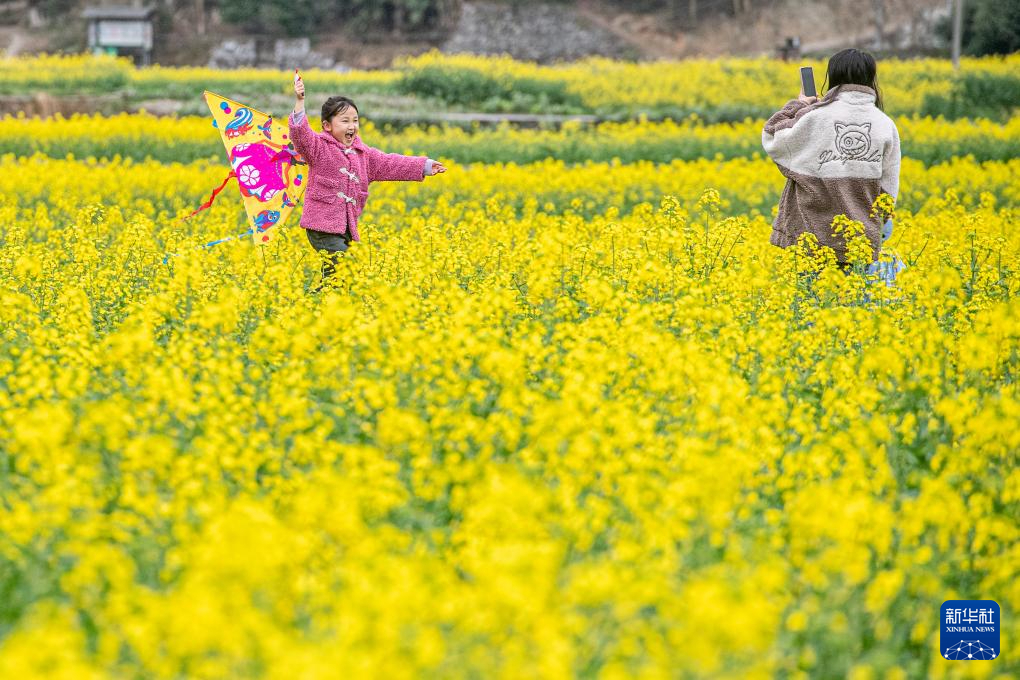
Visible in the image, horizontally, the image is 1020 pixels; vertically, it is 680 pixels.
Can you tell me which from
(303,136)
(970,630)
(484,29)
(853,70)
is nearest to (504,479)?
(970,630)

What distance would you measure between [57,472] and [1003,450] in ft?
10.3

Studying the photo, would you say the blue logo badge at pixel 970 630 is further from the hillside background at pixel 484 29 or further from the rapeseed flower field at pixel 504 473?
the hillside background at pixel 484 29

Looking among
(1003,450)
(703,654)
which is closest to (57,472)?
(703,654)

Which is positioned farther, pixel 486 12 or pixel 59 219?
pixel 486 12

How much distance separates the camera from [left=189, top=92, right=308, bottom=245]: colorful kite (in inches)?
270

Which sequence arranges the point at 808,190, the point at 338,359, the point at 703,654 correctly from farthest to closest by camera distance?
1. the point at 808,190
2. the point at 338,359
3. the point at 703,654

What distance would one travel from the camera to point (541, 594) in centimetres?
242

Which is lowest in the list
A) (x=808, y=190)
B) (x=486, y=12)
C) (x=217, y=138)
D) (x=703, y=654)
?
(x=703, y=654)

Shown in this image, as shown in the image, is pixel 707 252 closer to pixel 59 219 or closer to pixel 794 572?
pixel 794 572

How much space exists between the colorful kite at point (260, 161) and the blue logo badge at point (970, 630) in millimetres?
4744

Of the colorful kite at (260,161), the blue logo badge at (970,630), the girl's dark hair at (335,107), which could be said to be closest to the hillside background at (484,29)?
the colorful kite at (260,161)

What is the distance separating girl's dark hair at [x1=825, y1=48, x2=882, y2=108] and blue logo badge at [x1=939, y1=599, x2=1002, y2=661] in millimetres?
3701

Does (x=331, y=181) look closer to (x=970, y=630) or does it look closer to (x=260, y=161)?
(x=260, y=161)

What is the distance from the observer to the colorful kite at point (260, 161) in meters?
6.87
